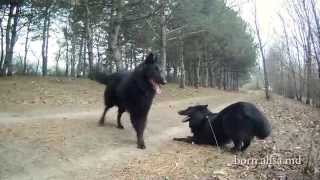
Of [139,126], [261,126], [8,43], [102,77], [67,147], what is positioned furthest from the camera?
[8,43]

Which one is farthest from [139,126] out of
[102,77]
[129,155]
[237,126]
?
[102,77]

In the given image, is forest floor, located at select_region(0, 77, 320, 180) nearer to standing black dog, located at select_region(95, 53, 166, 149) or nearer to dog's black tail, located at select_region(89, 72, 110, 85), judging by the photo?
standing black dog, located at select_region(95, 53, 166, 149)

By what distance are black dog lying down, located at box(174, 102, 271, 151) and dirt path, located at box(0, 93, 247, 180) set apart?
1.17 m

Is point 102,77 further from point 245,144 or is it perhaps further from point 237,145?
point 245,144

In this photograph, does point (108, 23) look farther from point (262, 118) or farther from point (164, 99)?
point (262, 118)

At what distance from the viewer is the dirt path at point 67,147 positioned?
7.66m

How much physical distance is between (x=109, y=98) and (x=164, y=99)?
14.6 metres

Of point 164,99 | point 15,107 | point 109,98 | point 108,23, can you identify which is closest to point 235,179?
point 109,98

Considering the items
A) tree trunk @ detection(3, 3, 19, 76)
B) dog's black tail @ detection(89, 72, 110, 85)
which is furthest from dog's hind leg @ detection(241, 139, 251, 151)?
tree trunk @ detection(3, 3, 19, 76)

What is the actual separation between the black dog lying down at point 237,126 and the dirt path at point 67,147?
1.17 meters

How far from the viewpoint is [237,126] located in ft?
32.2

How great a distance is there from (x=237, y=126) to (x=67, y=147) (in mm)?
3975

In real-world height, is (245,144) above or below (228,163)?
above

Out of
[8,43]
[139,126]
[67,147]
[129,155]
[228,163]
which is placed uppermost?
Answer: [8,43]
